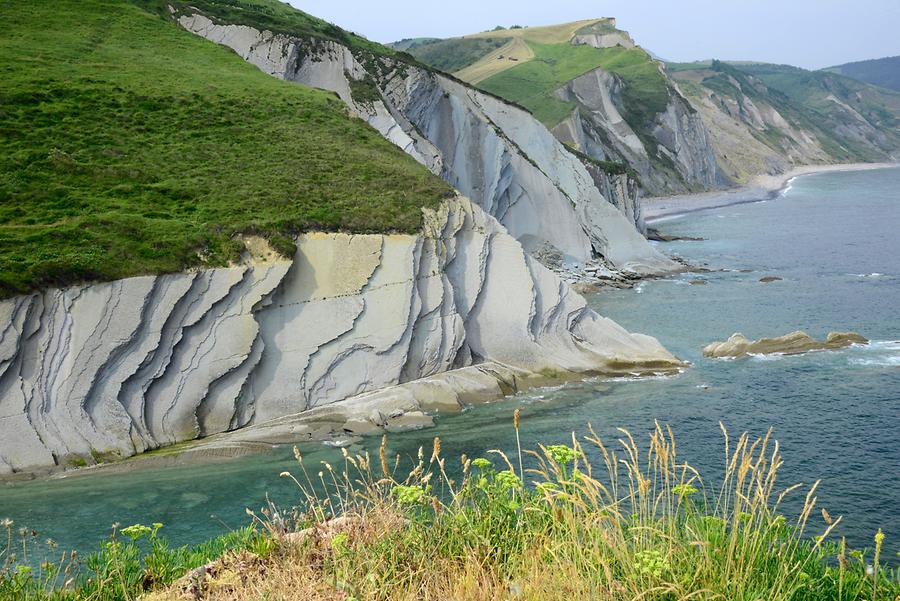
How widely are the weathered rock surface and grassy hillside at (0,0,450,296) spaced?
1576 cm

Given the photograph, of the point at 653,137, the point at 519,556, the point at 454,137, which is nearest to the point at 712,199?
the point at 653,137

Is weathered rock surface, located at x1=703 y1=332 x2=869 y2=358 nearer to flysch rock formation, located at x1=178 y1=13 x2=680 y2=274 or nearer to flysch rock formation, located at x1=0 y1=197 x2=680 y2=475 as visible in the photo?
flysch rock formation, located at x1=0 y1=197 x2=680 y2=475

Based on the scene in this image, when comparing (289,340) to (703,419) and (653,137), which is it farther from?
(653,137)

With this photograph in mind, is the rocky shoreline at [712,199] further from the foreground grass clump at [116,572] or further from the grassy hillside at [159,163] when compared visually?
the foreground grass clump at [116,572]

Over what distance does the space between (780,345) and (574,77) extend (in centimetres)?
11101

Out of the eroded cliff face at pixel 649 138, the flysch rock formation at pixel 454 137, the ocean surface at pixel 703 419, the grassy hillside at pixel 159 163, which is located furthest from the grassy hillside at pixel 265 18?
the eroded cliff face at pixel 649 138

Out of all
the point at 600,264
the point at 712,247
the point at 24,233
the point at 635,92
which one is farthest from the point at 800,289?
the point at 635,92

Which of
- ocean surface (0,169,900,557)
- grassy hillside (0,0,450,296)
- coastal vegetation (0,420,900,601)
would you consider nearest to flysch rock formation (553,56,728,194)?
ocean surface (0,169,900,557)

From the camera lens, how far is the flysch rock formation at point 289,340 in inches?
1008

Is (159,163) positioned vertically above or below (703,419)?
above

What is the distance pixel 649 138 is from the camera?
140m

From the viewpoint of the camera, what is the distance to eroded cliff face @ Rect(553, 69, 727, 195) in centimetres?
12581

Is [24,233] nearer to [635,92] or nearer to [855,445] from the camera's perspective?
[855,445]

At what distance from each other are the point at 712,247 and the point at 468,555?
248 feet
